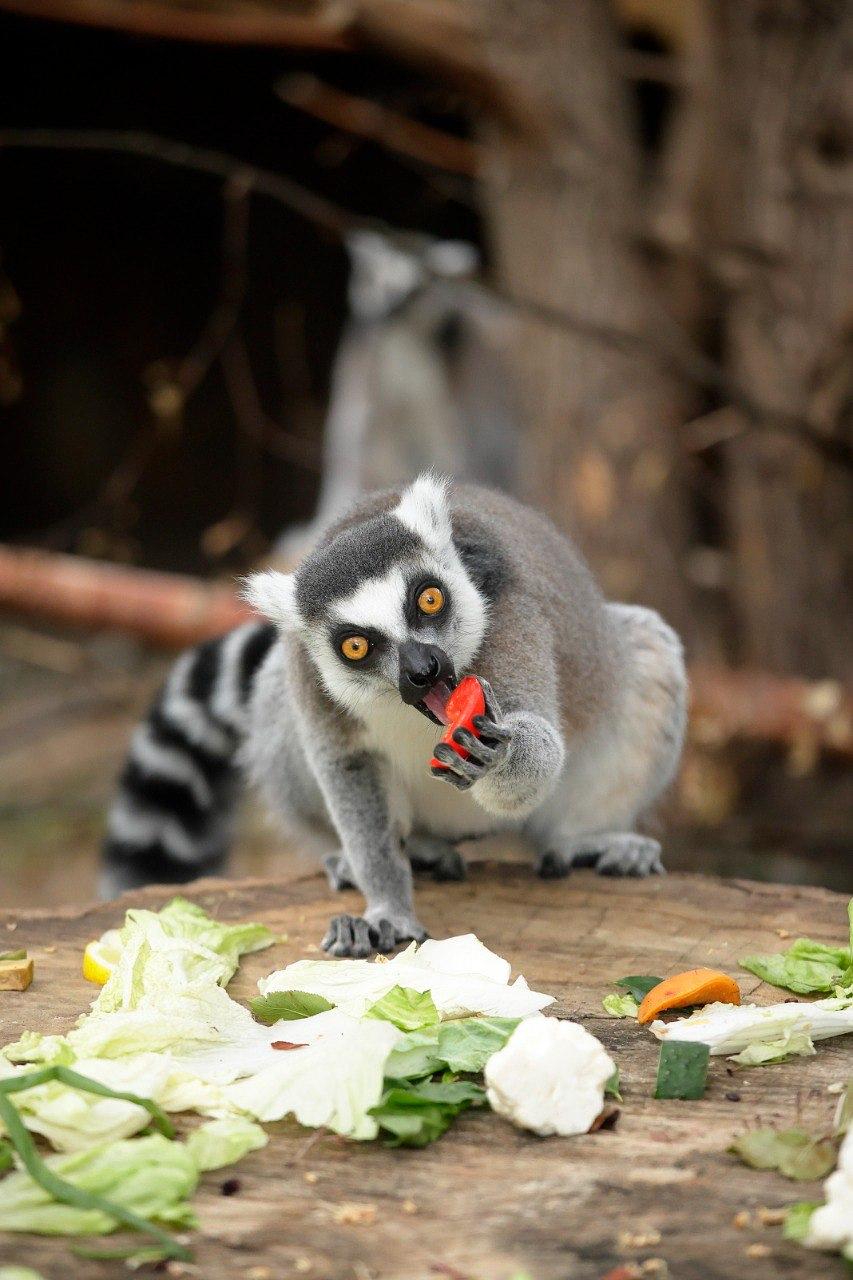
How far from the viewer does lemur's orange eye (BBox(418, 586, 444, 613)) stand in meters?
3.32

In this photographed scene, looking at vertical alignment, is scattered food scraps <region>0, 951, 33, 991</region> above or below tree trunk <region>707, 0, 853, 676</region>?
below

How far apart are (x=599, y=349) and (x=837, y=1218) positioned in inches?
223

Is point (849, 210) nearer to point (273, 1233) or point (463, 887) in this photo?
point (463, 887)

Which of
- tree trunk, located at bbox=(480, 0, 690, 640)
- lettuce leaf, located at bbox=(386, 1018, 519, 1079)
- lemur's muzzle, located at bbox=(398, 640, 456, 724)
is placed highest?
tree trunk, located at bbox=(480, 0, 690, 640)

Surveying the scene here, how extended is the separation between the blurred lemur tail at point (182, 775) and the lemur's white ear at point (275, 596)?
3.21ft

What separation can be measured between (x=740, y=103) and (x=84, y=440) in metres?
7.93

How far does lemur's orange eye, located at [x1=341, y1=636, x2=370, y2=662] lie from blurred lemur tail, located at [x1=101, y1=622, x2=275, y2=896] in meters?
1.35

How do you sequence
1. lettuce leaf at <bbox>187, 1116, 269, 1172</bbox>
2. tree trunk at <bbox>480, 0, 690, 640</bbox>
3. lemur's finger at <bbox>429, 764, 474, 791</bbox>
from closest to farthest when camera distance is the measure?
1. lettuce leaf at <bbox>187, 1116, 269, 1172</bbox>
2. lemur's finger at <bbox>429, 764, 474, 791</bbox>
3. tree trunk at <bbox>480, 0, 690, 640</bbox>

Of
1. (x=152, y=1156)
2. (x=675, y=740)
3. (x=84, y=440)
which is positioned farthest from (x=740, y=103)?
(x=84, y=440)

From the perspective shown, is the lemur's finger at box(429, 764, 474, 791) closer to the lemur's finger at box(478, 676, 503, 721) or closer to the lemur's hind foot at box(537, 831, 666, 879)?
the lemur's finger at box(478, 676, 503, 721)

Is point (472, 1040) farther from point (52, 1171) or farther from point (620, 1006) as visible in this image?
point (52, 1171)

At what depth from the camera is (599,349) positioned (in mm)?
7059

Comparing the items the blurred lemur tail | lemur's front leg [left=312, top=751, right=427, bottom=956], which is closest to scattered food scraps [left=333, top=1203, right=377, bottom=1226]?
lemur's front leg [left=312, top=751, right=427, bottom=956]

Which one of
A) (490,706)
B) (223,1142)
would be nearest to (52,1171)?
(223,1142)
